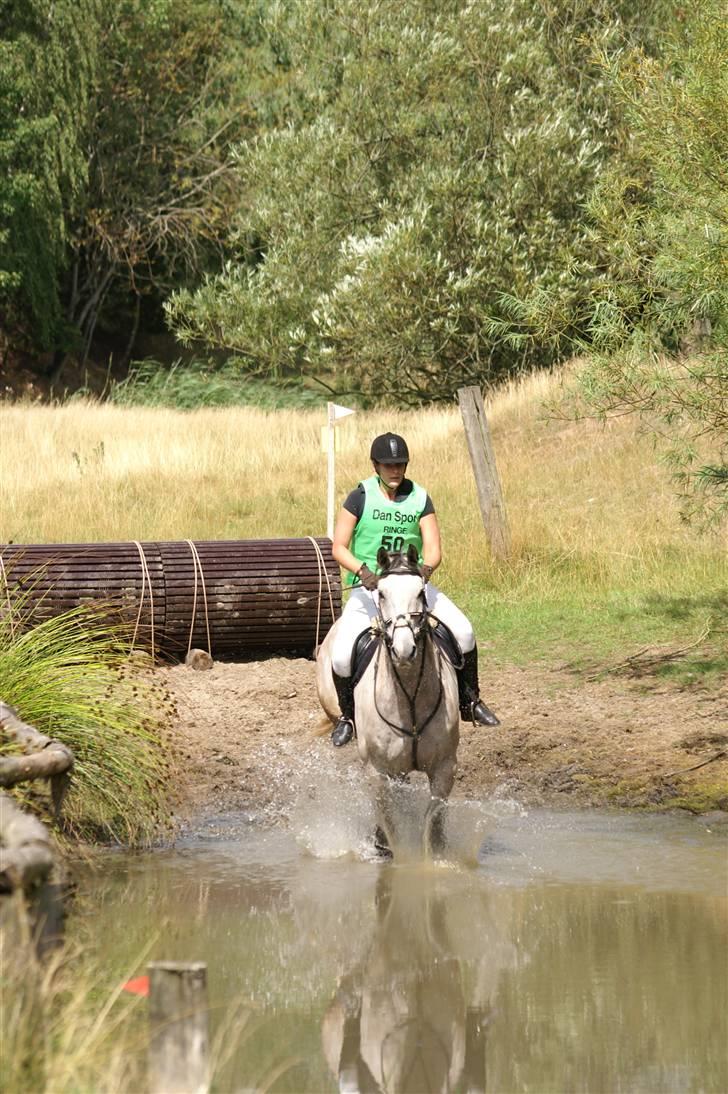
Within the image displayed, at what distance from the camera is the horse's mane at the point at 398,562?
891 cm

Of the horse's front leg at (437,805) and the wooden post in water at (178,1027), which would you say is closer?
the wooden post in water at (178,1027)

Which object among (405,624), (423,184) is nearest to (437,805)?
(405,624)

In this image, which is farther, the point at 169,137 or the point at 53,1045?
the point at 169,137

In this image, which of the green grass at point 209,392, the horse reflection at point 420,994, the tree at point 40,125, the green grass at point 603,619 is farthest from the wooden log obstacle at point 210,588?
the tree at point 40,125

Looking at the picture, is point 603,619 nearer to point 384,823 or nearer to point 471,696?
point 471,696

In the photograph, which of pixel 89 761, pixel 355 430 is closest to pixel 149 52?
pixel 355 430

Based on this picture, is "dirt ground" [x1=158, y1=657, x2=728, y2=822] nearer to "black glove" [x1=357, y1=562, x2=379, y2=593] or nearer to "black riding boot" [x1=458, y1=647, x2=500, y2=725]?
"black riding boot" [x1=458, y1=647, x2=500, y2=725]

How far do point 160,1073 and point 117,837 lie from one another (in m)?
5.21

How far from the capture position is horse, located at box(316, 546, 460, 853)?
29.9 feet

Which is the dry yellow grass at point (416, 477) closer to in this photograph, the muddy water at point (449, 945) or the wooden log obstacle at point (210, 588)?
the wooden log obstacle at point (210, 588)

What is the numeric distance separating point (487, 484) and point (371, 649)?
8.39 metres

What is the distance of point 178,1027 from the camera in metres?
4.51

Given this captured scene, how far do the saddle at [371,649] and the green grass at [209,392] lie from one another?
26340 millimetres

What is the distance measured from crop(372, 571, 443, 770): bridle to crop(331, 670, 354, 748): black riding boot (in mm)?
337
